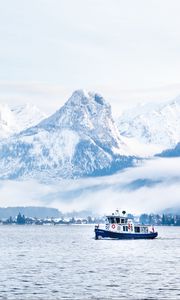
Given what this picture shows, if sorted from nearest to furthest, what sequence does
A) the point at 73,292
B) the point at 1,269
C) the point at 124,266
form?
the point at 73,292 < the point at 1,269 < the point at 124,266

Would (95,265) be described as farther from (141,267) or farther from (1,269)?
(1,269)

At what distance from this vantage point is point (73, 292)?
13512 cm

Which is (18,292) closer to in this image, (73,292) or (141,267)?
(73,292)

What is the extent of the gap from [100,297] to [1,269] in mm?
54955

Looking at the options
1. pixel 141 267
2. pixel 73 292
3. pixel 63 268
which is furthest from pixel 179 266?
pixel 73 292

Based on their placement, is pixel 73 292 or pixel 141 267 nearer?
pixel 73 292

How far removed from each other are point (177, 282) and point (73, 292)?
26.1m

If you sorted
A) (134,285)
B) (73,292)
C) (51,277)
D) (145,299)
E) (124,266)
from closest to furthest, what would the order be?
1. (145,299)
2. (73,292)
3. (134,285)
4. (51,277)
5. (124,266)

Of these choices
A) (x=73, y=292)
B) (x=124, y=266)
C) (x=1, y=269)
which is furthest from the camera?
(x=124, y=266)

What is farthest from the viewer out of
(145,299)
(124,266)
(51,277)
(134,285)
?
(124,266)

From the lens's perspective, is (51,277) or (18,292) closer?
(18,292)

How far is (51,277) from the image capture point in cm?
16038

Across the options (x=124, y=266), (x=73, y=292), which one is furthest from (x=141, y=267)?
(x=73, y=292)

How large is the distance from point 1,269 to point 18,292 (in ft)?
152
